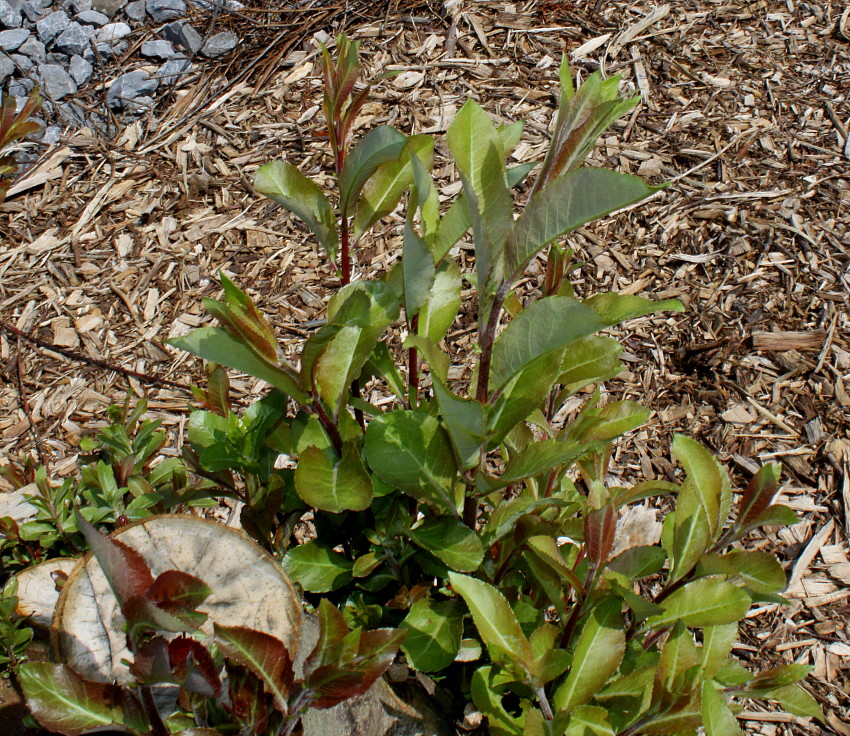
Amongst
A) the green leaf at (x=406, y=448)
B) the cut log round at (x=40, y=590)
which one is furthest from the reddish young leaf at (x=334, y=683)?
the cut log round at (x=40, y=590)

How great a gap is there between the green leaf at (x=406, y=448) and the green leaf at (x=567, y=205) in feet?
1.26

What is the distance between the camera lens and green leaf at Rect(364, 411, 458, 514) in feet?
4.52

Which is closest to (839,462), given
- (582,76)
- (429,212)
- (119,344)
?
(429,212)

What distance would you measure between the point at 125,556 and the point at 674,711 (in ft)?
3.04

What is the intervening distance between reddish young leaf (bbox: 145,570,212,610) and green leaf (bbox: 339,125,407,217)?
0.78 metres

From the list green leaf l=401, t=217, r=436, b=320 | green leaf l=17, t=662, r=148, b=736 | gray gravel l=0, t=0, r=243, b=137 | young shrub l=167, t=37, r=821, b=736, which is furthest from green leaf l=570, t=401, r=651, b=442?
gray gravel l=0, t=0, r=243, b=137

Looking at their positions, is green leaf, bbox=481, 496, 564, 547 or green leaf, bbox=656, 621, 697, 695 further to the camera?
green leaf, bbox=481, 496, 564, 547

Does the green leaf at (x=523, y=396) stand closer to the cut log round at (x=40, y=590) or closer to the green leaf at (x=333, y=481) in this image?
the green leaf at (x=333, y=481)

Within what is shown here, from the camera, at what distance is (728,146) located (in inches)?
131

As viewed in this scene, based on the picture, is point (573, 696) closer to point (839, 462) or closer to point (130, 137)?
point (839, 462)

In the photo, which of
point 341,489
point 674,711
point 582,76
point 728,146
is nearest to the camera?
point 674,711

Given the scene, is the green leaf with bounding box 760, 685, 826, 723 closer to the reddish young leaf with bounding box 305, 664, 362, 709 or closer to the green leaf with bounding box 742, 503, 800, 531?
the green leaf with bounding box 742, 503, 800, 531

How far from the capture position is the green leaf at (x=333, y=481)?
138 cm

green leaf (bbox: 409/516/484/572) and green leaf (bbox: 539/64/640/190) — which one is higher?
green leaf (bbox: 539/64/640/190)
